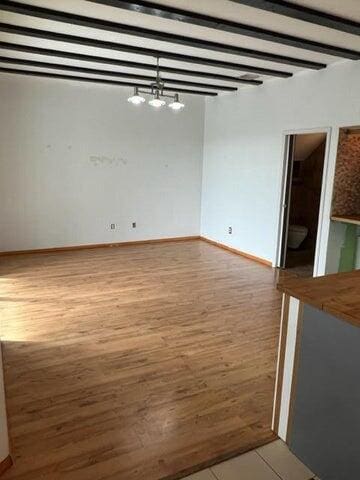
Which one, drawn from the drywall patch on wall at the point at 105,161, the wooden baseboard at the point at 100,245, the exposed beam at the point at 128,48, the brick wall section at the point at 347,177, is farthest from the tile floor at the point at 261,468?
the drywall patch on wall at the point at 105,161

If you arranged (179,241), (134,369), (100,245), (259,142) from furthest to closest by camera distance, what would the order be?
1. (179,241)
2. (100,245)
3. (259,142)
4. (134,369)

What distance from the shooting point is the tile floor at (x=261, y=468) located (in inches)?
71.2

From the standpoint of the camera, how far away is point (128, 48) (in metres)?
3.72

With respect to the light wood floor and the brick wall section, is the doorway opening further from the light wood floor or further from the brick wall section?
the light wood floor

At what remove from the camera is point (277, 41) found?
3348 mm

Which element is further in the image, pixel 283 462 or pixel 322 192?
pixel 322 192

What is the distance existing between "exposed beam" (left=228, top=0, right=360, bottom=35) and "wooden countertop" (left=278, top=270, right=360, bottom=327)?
1.96 m

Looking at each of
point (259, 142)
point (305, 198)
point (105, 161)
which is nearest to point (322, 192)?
point (259, 142)

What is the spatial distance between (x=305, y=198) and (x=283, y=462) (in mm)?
5407

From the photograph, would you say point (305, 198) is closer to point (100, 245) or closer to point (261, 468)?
point (100, 245)

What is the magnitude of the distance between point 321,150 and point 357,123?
7.45ft

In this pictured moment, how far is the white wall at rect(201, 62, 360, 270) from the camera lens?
4.32m

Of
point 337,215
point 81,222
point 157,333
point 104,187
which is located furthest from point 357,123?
point 81,222

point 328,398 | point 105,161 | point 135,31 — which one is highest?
point 135,31
